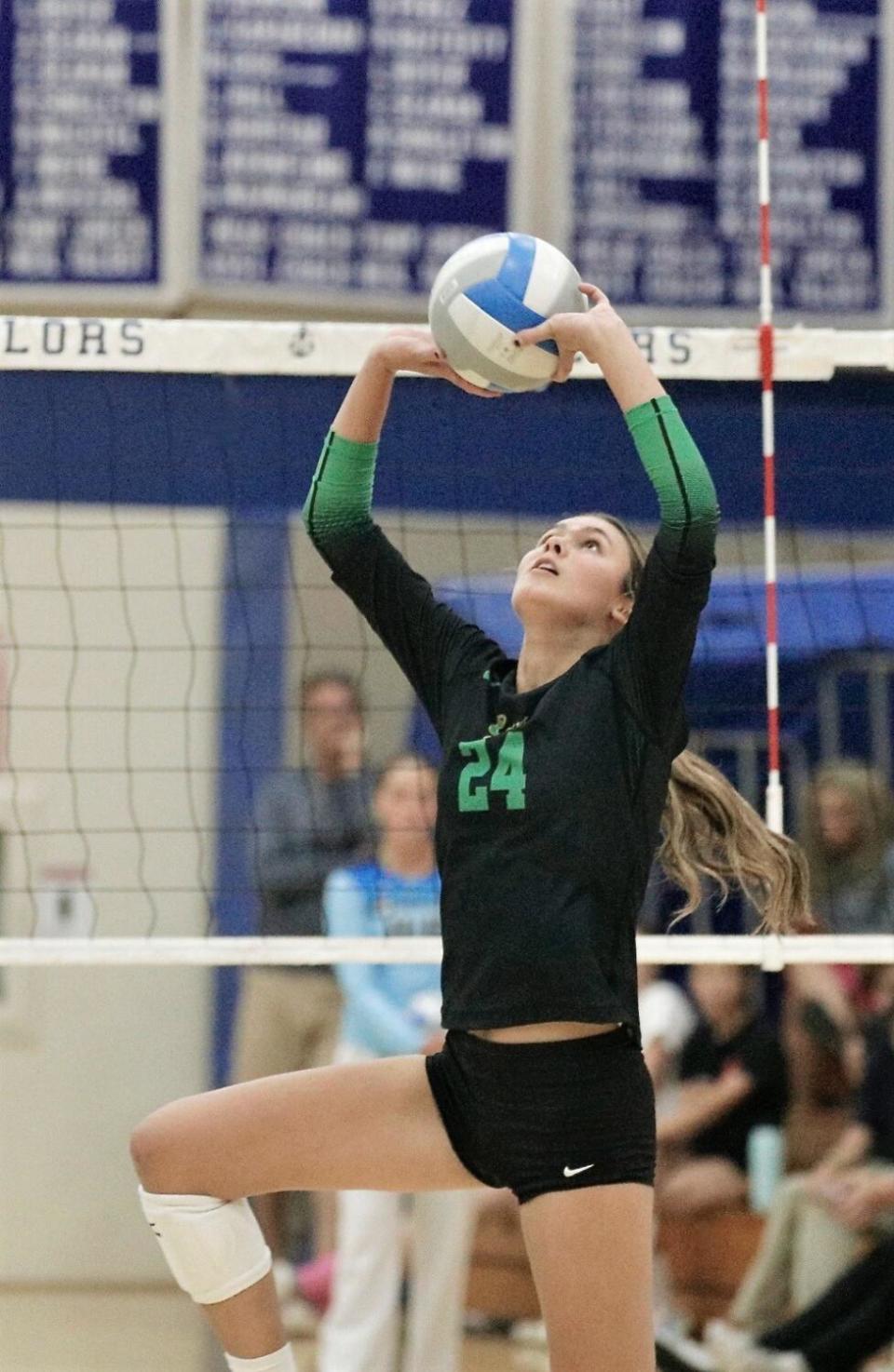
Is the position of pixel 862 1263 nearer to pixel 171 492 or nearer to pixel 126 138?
pixel 171 492

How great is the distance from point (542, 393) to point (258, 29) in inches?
108

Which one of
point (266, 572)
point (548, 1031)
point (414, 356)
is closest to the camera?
point (548, 1031)

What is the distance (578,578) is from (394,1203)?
3.11 metres

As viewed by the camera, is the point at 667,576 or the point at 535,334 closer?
the point at 667,576

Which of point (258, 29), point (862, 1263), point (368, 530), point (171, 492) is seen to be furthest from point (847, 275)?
point (368, 530)

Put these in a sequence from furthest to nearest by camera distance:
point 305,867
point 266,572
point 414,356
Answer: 1. point 266,572
2. point 305,867
3. point 414,356

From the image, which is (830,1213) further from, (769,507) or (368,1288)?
(769,507)

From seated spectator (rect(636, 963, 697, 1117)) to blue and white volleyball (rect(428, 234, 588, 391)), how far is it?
3.38m

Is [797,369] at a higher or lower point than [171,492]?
higher

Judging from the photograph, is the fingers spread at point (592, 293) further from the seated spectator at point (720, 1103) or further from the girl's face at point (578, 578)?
the seated spectator at point (720, 1103)

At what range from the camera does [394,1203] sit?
6.04 metres

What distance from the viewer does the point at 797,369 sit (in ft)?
15.9

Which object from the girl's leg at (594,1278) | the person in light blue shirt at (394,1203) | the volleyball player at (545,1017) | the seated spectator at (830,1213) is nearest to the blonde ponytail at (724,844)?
the volleyball player at (545,1017)

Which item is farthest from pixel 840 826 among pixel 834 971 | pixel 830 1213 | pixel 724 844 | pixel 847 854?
pixel 724 844
